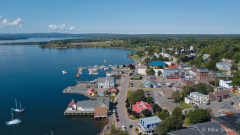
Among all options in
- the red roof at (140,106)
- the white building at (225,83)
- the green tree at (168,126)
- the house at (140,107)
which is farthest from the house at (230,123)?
the white building at (225,83)

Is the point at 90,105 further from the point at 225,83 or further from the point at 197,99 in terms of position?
the point at 225,83

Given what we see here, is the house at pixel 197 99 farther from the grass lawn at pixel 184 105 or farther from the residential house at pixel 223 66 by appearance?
the residential house at pixel 223 66

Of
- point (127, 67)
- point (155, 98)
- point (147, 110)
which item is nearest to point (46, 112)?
point (147, 110)

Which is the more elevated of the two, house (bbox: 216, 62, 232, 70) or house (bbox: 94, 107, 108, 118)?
house (bbox: 216, 62, 232, 70)

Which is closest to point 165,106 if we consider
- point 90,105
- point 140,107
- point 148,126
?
point 140,107

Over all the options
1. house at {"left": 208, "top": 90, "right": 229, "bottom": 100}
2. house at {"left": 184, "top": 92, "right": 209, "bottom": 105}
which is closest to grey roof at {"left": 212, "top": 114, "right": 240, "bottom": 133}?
house at {"left": 184, "top": 92, "right": 209, "bottom": 105}

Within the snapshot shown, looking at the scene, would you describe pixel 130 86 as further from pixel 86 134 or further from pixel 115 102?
pixel 86 134

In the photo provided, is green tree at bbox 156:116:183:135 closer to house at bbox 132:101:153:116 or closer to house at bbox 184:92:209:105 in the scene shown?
house at bbox 132:101:153:116
